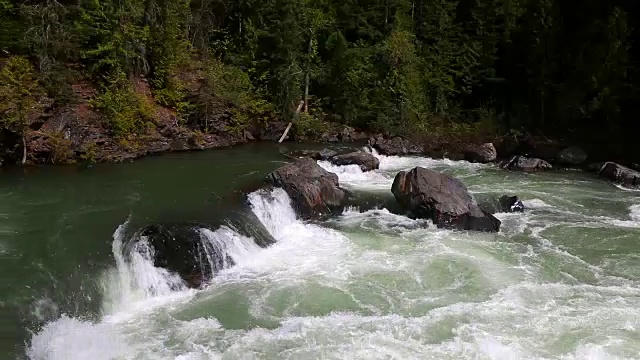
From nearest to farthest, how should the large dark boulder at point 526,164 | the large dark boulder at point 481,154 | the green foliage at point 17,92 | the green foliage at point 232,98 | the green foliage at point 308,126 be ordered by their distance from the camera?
1. the green foliage at point 17,92
2. the large dark boulder at point 526,164
3. the large dark boulder at point 481,154
4. the green foliage at point 232,98
5. the green foliage at point 308,126

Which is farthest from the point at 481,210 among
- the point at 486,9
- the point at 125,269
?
the point at 486,9

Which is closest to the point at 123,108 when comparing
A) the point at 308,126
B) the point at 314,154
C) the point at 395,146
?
the point at 314,154

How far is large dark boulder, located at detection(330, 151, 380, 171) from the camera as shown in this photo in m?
24.1

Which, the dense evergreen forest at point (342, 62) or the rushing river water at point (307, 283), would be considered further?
the dense evergreen forest at point (342, 62)

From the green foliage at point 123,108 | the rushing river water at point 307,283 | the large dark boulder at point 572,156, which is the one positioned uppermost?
the green foliage at point 123,108

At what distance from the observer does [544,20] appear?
101ft

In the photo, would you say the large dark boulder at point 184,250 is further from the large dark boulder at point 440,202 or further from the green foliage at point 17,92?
the green foliage at point 17,92

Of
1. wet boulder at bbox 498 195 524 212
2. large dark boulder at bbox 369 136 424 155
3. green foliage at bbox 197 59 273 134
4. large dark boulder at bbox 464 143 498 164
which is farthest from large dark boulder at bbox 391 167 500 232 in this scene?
green foliage at bbox 197 59 273 134

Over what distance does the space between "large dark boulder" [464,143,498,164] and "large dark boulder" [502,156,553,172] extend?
4.37 ft

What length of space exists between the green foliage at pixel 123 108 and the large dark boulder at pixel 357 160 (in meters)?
8.75

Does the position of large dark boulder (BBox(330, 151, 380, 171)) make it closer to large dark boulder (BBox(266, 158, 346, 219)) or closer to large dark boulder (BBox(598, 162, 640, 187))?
large dark boulder (BBox(266, 158, 346, 219))

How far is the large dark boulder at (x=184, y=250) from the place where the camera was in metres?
13.3

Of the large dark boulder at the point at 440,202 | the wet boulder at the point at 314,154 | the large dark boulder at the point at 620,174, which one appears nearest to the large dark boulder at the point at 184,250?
the large dark boulder at the point at 440,202

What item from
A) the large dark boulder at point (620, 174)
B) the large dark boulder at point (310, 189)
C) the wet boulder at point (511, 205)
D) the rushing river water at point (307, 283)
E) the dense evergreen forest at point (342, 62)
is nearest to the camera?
the rushing river water at point (307, 283)
